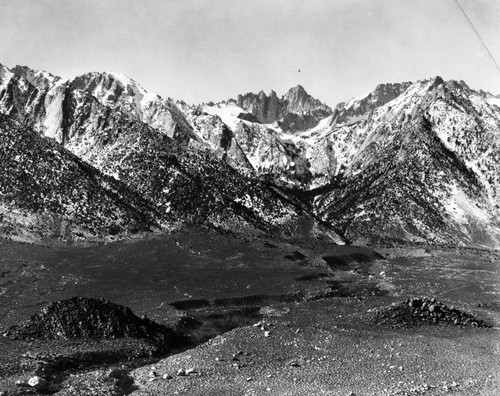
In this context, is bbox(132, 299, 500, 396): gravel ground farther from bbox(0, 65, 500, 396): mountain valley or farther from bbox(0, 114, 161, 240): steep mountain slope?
bbox(0, 114, 161, 240): steep mountain slope

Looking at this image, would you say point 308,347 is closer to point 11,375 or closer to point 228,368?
point 228,368

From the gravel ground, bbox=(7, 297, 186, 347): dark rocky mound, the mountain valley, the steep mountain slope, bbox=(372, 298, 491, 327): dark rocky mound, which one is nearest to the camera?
the gravel ground

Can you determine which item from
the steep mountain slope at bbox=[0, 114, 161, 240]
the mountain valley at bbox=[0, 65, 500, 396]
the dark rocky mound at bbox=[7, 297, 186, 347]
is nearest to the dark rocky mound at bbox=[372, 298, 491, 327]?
the mountain valley at bbox=[0, 65, 500, 396]

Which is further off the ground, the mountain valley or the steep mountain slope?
the steep mountain slope

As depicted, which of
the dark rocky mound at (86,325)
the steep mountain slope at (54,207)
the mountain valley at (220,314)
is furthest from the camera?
the steep mountain slope at (54,207)

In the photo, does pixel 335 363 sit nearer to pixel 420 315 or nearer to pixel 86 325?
pixel 420 315

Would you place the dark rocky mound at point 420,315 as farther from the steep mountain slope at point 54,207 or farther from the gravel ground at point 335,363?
the steep mountain slope at point 54,207

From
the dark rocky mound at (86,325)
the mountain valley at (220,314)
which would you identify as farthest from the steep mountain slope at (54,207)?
the dark rocky mound at (86,325)
